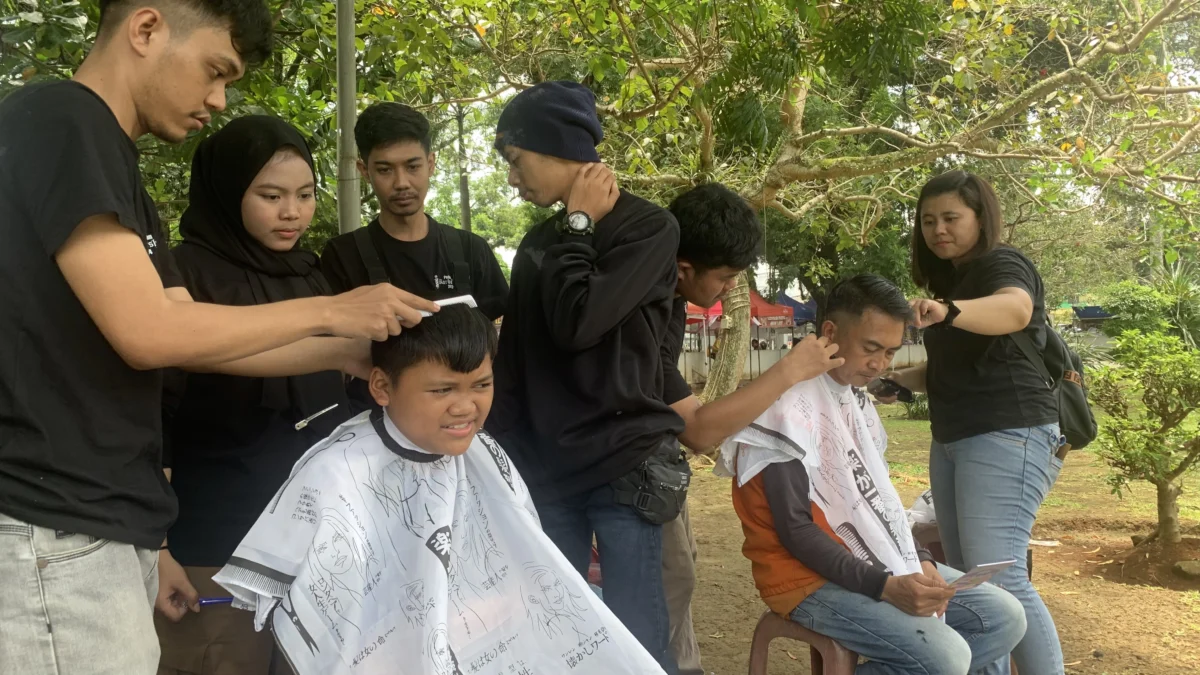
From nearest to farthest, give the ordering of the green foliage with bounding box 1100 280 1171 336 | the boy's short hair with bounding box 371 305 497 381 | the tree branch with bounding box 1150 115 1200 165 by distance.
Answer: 1. the boy's short hair with bounding box 371 305 497 381
2. the tree branch with bounding box 1150 115 1200 165
3. the green foliage with bounding box 1100 280 1171 336

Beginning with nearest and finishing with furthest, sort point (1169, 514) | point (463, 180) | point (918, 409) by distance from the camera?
point (1169, 514)
point (918, 409)
point (463, 180)

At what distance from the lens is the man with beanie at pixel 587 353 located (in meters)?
2.19

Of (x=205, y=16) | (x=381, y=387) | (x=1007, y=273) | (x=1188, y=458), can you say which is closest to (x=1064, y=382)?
(x=1007, y=273)

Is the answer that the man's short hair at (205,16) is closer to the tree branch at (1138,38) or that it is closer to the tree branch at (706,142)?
the tree branch at (1138,38)

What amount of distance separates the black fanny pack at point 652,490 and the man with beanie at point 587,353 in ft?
0.04

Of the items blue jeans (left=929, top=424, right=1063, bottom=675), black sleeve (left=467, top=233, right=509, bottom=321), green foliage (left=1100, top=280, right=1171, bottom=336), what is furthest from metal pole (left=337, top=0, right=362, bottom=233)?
green foliage (left=1100, top=280, right=1171, bottom=336)

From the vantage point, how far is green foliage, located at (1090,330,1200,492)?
5711 mm

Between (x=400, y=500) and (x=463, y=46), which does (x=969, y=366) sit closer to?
(x=400, y=500)

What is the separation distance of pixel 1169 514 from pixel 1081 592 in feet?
3.34

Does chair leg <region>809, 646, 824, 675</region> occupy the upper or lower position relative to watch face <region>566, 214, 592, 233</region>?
lower

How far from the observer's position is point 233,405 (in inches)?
87.3

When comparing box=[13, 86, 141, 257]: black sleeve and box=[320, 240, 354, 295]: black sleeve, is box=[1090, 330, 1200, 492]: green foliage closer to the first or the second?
box=[320, 240, 354, 295]: black sleeve

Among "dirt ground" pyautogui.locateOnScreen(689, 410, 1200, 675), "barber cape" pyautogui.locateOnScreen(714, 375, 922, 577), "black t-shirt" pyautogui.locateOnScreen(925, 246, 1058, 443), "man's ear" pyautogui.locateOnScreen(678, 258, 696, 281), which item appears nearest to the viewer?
"man's ear" pyautogui.locateOnScreen(678, 258, 696, 281)

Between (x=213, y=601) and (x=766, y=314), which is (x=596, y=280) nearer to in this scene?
(x=213, y=601)
